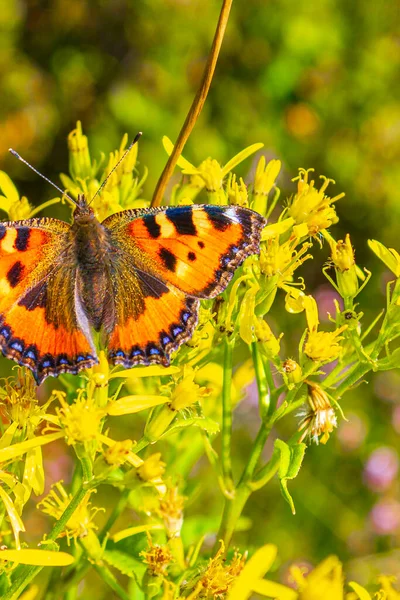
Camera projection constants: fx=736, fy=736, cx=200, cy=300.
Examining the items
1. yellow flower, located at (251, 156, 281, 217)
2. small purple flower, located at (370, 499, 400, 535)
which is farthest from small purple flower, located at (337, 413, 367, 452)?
yellow flower, located at (251, 156, 281, 217)

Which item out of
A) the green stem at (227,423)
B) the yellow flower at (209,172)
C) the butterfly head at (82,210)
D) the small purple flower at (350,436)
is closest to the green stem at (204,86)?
the yellow flower at (209,172)

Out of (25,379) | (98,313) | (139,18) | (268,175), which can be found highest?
(139,18)

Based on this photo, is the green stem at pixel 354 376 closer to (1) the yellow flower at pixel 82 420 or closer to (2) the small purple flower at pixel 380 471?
(1) the yellow flower at pixel 82 420

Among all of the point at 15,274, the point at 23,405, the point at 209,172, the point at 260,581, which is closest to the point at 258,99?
the point at 209,172

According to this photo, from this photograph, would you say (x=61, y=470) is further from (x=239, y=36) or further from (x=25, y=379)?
(x=239, y=36)

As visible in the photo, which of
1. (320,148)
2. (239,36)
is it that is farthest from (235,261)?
(239,36)

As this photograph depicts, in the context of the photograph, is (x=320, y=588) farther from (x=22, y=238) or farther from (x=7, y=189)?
(x=7, y=189)
